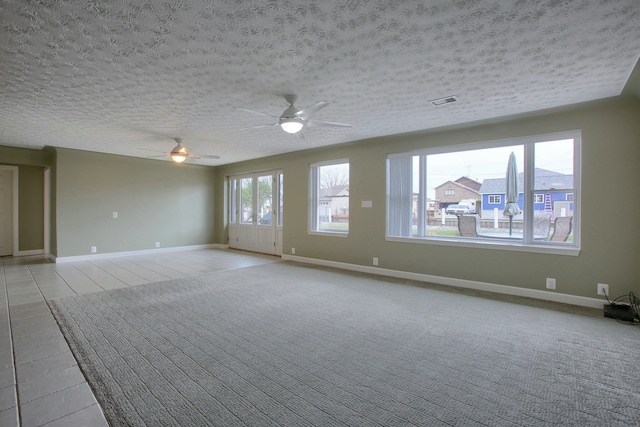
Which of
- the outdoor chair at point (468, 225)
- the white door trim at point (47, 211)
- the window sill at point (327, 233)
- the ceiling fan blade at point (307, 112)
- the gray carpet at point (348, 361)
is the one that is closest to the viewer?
the gray carpet at point (348, 361)

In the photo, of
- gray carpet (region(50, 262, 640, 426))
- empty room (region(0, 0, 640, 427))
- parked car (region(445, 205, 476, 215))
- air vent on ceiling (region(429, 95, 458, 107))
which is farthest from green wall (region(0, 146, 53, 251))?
parked car (region(445, 205, 476, 215))

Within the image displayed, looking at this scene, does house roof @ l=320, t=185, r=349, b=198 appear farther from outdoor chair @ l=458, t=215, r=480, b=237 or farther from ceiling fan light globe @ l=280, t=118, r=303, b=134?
ceiling fan light globe @ l=280, t=118, r=303, b=134

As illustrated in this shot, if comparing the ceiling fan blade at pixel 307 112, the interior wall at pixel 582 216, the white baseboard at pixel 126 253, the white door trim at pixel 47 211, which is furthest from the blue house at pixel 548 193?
the white door trim at pixel 47 211

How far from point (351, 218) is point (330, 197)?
0.79 metres

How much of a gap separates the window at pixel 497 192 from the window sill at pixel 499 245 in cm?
1

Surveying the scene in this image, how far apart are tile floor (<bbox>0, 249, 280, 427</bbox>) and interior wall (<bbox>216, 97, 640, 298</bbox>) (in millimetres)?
2681

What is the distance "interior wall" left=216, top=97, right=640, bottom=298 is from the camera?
3424 mm

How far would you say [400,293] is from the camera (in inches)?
164

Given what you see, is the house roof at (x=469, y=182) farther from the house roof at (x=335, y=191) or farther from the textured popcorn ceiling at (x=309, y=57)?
the house roof at (x=335, y=191)

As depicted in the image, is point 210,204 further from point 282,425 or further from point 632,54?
point 632,54

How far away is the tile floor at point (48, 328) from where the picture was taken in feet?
5.79

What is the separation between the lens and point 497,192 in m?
4.42

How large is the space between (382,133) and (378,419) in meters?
4.35

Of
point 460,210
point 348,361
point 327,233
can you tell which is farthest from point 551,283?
point 327,233
